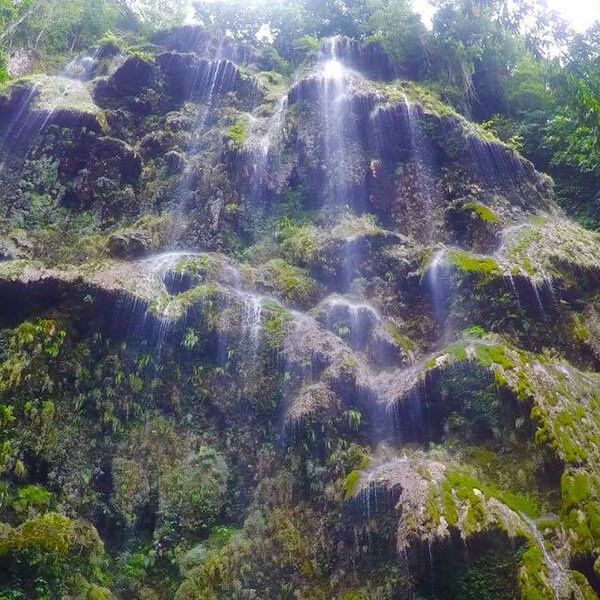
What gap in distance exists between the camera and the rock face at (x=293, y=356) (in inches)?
314

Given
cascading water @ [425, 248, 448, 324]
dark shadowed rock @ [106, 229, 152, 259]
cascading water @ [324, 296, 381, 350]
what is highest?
cascading water @ [425, 248, 448, 324]

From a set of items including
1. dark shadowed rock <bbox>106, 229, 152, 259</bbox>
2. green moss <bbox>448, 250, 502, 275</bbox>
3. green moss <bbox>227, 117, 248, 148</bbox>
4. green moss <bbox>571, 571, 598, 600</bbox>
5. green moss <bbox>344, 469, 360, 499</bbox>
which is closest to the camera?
green moss <bbox>571, 571, 598, 600</bbox>

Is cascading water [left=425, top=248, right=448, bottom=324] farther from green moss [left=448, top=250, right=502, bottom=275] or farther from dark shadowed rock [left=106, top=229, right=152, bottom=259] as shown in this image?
dark shadowed rock [left=106, top=229, right=152, bottom=259]

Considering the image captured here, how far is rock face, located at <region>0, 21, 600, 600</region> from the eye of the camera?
796 cm

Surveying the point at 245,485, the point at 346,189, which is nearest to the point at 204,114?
the point at 346,189

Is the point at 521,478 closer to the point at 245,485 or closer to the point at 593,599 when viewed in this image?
the point at 593,599

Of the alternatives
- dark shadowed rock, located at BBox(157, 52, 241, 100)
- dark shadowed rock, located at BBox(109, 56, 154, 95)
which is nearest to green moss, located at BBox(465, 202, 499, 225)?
dark shadowed rock, located at BBox(157, 52, 241, 100)

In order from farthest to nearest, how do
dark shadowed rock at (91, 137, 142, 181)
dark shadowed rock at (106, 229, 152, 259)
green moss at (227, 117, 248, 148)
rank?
green moss at (227, 117, 248, 148) < dark shadowed rock at (91, 137, 142, 181) < dark shadowed rock at (106, 229, 152, 259)

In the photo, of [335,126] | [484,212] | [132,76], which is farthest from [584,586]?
[132,76]

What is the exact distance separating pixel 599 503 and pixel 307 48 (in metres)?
21.3

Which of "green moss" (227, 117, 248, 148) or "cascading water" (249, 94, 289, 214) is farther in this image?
"green moss" (227, 117, 248, 148)

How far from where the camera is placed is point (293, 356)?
36.2 feet

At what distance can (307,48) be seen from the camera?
22703 millimetres

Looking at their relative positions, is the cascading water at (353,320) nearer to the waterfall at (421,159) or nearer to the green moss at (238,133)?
the waterfall at (421,159)
